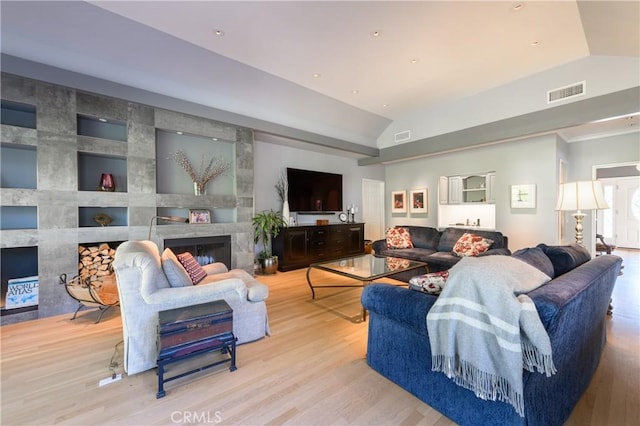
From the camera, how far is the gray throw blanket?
1.14 metres

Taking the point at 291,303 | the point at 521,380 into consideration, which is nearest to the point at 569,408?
the point at 521,380

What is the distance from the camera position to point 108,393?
1.76 m

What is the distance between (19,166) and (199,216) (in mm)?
2067

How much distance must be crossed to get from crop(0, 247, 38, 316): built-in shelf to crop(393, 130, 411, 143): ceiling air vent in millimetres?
6696

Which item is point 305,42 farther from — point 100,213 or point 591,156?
point 591,156

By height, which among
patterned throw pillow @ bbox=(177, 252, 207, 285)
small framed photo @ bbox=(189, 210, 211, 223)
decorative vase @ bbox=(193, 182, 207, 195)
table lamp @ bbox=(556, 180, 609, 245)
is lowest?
patterned throw pillow @ bbox=(177, 252, 207, 285)

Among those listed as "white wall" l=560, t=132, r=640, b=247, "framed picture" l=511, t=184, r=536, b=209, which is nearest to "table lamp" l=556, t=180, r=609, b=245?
"framed picture" l=511, t=184, r=536, b=209

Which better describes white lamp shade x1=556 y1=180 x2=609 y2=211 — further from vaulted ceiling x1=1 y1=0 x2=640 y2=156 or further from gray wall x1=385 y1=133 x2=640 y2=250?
gray wall x1=385 y1=133 x2=640 y2=250

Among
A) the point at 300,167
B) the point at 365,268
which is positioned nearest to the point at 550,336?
the point at 365,268

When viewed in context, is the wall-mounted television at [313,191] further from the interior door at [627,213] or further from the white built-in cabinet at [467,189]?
the interior door at [627,213]

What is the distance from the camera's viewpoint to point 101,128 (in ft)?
11.6

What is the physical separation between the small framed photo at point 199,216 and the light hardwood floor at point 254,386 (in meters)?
1.80

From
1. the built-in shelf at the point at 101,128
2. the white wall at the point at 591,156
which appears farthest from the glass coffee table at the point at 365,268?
the white wall at the point at 591,156

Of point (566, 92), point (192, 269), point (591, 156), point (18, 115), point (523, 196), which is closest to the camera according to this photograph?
point (192, 269)
